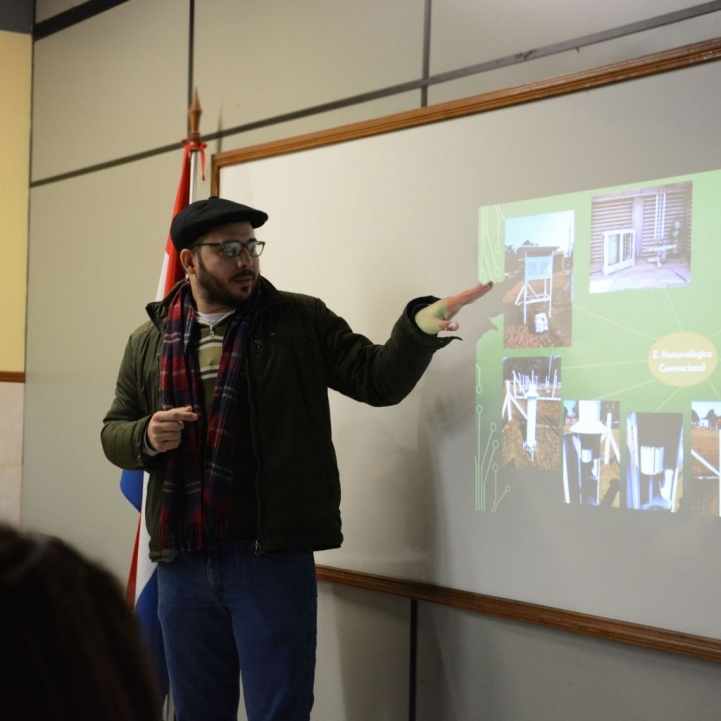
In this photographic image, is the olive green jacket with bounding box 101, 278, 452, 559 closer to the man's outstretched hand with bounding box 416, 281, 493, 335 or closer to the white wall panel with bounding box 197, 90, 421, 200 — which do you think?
the man's outstretched hand with bounding box 416, 281, 493, 335

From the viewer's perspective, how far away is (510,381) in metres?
2.15

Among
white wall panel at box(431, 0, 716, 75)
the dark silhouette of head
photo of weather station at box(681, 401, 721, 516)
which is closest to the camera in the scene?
the dark silhouette of head

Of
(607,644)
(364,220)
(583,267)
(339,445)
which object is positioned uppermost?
(364,220)

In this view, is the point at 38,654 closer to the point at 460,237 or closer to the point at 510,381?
the point at 510,381

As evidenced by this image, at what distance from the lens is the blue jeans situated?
1.99 m

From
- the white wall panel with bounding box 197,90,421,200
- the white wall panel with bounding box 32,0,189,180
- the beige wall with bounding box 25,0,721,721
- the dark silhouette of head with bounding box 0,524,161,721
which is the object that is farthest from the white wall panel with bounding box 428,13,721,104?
the dark silhouette of head with bounding box 0,524,161,721

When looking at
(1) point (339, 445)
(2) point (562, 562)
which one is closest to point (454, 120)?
(1) point (339, 445)

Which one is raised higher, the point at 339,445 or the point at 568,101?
the point at 568,101

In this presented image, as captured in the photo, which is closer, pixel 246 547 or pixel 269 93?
pixel 246 547

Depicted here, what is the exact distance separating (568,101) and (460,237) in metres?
0.44

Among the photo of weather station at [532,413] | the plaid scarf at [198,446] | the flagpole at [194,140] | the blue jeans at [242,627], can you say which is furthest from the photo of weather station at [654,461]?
the flagpole at [194,140]

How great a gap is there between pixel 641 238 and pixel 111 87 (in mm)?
2338

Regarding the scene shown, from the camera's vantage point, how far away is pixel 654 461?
192cm

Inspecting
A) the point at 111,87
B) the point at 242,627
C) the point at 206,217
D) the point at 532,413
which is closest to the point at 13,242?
the point at 111,87
